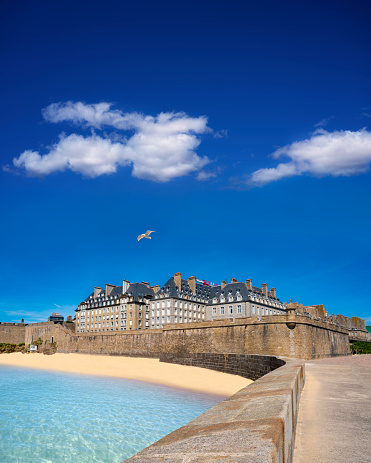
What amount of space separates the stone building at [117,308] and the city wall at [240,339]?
2118cm

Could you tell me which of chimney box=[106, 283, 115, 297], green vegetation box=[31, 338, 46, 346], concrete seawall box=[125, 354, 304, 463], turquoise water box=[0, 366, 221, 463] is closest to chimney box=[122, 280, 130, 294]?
chimney box=[106, 283, 115, 297]

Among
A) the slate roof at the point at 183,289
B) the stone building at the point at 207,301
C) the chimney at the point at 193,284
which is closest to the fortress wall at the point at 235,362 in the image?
the stone building at the point at 207,301

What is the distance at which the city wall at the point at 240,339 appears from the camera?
99.8 ft

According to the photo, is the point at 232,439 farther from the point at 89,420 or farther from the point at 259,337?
the point at 259,337

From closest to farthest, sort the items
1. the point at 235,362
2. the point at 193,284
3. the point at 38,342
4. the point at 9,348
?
the point at 235,362 → the point at 38,342 → the point at 193,284 → the point at 9,348

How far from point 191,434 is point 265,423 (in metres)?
0.67

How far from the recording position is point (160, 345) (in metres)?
43.7

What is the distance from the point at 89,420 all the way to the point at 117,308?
215 ft

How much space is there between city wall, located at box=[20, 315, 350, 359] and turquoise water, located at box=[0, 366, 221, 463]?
34.1ft

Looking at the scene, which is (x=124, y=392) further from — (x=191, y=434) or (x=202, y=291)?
(x=202, y=291)

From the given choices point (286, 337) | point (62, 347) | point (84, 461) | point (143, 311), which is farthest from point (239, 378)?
point (143, 311)

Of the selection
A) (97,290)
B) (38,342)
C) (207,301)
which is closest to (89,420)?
(207,301)

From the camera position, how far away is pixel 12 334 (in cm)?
8294

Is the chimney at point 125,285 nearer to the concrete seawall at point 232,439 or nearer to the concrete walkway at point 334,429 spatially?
the concrete walkway at point 334,429
